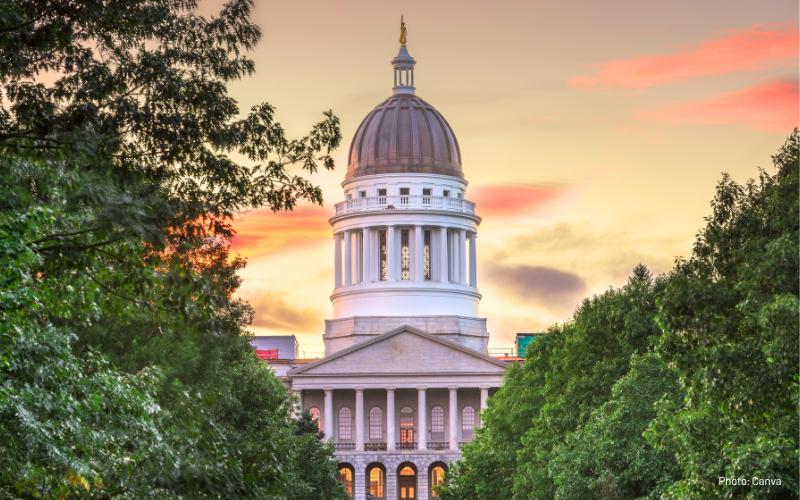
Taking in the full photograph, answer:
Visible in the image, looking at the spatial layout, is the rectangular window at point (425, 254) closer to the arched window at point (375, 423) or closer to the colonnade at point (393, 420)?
the arched window at point (375, 423)

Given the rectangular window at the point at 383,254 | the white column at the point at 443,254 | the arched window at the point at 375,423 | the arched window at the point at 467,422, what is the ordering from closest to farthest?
the arched window at the point at 467,422 < the arched window at the point at 375,423 < the white column at the point at 443,254 < the rectangular window at the point at 383,254

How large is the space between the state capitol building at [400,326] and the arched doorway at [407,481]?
11cm

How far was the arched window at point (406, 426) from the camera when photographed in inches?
7131

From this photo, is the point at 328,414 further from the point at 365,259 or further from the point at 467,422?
the point at 365,259

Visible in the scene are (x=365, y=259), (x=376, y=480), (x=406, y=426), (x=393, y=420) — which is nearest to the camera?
(x=393, y=420)

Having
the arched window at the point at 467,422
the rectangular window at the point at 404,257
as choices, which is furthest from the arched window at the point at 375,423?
the rectangular window at the point at 404,257

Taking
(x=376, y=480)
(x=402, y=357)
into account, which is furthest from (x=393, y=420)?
(x=376, y=480)

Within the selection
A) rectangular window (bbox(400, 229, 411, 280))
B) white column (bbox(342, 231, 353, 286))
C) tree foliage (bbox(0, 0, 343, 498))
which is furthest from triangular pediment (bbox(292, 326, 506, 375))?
tree foliage (bbox(0, 0, 343, 498))

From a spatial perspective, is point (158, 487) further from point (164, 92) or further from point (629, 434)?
point (629, 434)

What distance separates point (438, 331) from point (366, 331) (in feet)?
26.7

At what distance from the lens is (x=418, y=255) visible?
19675 cm

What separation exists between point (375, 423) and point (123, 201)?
535 feet

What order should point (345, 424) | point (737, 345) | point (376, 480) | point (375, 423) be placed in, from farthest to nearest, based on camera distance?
1. point (375, 423)
2. point (345, 424)
3. point (376, 480)
4. point (737, 345)

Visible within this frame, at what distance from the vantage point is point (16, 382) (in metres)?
26.3
